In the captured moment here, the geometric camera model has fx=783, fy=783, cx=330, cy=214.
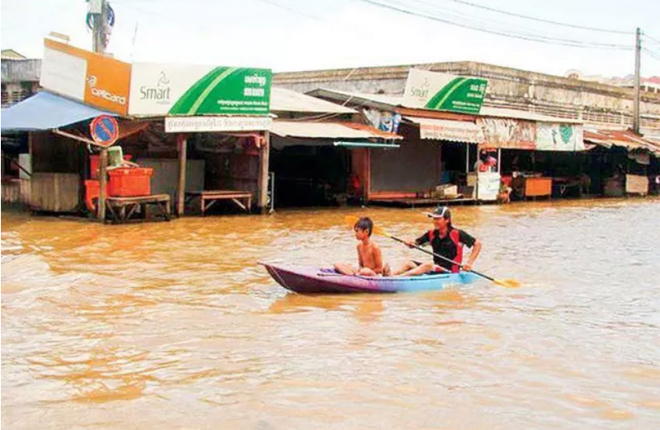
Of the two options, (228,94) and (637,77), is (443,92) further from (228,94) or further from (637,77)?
(637,77)

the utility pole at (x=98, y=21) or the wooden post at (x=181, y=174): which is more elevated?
the utility pole at (x=98, y=21)

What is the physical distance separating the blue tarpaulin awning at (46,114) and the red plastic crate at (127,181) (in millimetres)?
1283

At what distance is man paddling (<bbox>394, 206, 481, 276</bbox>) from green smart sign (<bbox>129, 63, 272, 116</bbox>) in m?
8.70

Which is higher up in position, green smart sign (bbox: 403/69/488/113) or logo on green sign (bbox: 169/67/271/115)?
green smart sign (bbox: 403/69/488/113)

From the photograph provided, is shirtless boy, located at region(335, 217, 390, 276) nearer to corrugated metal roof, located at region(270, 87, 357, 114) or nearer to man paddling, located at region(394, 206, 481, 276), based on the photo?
man paddling, located at region(394, 206, 481, 276)

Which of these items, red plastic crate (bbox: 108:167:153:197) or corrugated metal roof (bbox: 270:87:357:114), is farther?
corrugated metal roof (bbox: 270:87:357:114)

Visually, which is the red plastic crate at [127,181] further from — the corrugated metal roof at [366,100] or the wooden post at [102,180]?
the corrugated metal roof at [366,100]

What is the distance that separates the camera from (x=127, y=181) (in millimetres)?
16469

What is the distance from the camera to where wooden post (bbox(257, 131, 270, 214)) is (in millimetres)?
19406

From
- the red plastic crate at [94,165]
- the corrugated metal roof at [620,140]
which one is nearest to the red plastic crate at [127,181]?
the red plastic crate at [94,165]

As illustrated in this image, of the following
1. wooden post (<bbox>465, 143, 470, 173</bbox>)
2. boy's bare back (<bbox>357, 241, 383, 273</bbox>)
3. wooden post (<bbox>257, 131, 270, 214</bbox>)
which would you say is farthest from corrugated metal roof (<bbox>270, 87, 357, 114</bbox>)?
boy's bare back (<bbox>357, 241, 383, 273</bbox>)

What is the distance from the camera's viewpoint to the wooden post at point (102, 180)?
16.1m

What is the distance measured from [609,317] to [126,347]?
17.9 feet

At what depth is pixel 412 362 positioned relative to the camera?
22.6 feet
